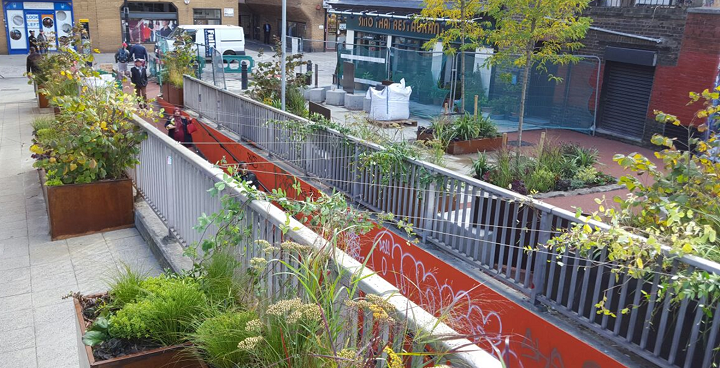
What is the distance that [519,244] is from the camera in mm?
5934

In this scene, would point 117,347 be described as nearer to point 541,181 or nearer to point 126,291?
point 126,291

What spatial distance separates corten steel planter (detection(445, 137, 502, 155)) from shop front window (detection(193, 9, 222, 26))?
3385cm

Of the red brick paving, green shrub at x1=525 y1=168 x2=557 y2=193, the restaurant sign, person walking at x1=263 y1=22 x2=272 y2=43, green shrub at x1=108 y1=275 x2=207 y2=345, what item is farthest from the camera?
person walking at x1=263 y1=22 x2=272 y2=43

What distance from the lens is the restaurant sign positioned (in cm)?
2301

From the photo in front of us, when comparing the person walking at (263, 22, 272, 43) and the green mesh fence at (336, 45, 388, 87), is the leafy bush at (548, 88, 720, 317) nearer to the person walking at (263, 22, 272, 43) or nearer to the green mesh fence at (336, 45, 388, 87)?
the green mesh fence at (336, 45, 388, 87)

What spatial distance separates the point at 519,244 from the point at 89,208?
4680 millimetres

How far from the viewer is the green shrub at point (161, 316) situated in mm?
3576

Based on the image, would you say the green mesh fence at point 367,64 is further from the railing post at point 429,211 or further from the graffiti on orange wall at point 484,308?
the graffiti on orange wall at point 484,308

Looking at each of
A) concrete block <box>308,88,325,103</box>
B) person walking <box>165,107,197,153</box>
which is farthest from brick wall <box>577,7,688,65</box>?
person walking <box>165,107,197,153</box>

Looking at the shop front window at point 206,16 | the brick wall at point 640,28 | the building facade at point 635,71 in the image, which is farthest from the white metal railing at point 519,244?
the shop front window at point 206,16

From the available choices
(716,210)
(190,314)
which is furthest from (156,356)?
(716,210)

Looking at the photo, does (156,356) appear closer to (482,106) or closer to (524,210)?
(524,210)

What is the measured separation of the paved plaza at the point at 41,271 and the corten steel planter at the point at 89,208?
0.14 metres

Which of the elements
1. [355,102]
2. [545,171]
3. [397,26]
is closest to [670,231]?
[545,171]
